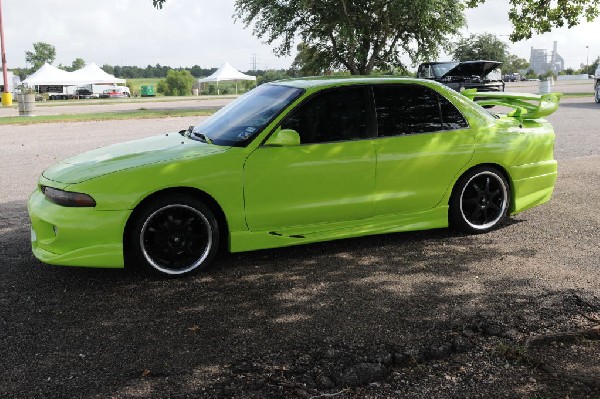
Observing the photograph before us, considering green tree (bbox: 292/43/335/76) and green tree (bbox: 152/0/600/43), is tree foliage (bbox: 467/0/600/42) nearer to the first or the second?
green tree (bbox: 152/0/600/43)

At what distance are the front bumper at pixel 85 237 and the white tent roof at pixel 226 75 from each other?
50.2m

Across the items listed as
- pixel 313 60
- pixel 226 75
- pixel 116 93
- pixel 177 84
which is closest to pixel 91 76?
pixel 116 93

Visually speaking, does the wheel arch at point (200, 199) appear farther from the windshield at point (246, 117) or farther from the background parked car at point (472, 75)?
the background parked car at point (472, 75)

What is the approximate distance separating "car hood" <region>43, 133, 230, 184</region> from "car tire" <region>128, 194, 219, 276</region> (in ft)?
1.21

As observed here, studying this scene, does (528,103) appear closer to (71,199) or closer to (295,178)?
(295,178)

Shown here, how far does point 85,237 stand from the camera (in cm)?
441

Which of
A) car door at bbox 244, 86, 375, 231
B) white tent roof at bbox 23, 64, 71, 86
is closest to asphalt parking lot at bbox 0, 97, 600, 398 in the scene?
car door at bbox 244, 86, 375, 231

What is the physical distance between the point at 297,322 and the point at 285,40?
30.9 metres

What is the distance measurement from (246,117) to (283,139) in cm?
60

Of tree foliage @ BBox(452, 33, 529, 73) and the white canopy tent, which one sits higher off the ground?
tree foliage @ BBox(452, 33, 529, 73)

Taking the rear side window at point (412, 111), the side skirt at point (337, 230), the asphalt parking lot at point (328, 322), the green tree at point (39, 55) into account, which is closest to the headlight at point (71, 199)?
the asphalt parking lot at point (328, 322)

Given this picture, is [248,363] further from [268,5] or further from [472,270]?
[268,5]

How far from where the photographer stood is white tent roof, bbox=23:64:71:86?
53.2 metres

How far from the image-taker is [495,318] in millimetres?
3865
